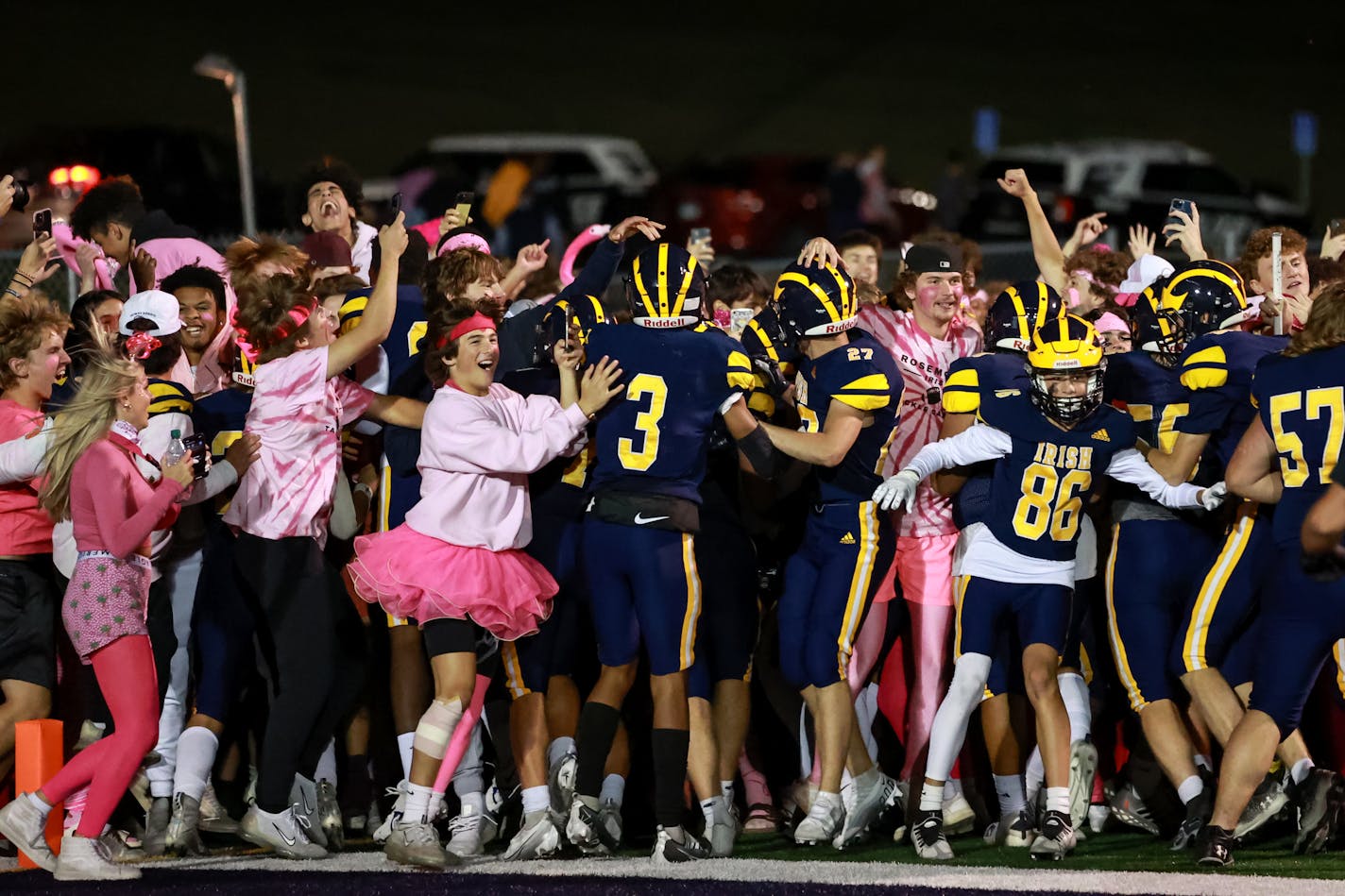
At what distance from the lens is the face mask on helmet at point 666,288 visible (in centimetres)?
622

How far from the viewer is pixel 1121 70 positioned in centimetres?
2394

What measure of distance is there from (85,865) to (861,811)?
269cm

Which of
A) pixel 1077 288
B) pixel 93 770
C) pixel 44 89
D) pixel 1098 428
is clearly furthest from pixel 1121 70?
pixel 93 770

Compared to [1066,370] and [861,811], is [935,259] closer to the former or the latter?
[1066,370]

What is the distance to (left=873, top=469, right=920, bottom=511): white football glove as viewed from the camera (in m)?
6.23

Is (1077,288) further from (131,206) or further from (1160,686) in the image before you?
(131,206)

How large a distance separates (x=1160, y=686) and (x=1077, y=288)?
2.08 m

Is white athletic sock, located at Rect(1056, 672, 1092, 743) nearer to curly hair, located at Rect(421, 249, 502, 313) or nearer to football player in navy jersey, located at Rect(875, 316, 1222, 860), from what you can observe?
football player in navy jersey, located at Rect(875, 316, 1222, 860)

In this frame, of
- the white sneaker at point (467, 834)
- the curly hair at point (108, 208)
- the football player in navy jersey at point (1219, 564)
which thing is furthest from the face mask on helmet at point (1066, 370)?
the curly hair at point (108, 208)

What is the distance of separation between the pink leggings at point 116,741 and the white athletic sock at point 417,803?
0.86 meters

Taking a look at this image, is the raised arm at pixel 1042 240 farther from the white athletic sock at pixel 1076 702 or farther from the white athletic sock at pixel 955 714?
the white athletic sock at pixel 955 714

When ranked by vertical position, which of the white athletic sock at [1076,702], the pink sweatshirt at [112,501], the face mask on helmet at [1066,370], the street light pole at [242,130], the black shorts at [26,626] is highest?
the street light pole at [242,130]

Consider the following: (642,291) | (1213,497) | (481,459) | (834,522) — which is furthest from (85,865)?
(1213,497)

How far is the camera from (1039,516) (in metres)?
6.23
